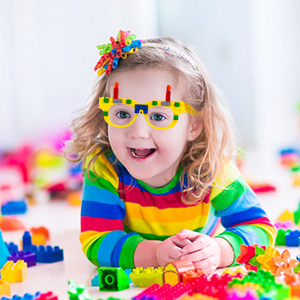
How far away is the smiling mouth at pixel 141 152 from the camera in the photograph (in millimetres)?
911

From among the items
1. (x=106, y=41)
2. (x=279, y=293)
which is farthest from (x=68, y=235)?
(x=106, y=41)

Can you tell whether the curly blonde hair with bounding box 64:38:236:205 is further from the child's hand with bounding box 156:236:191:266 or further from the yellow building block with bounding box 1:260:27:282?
the yellow building block with bounding box 1:260:27:282

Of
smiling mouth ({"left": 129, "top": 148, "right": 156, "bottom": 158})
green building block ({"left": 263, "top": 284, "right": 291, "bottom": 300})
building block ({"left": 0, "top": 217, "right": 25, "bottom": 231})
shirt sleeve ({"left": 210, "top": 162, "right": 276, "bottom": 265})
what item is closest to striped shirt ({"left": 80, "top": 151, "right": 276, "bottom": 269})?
shirt sleeve ({"left": 210, "top": 162, "right": 276, "bottom": 265})

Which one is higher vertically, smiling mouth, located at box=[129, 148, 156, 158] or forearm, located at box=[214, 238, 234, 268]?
smiling mouth, located at box=[129, 148, 156, 158]

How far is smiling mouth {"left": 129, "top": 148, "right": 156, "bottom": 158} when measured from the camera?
0.91 metres

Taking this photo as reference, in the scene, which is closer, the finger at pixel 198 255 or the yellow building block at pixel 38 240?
the finger at pixel 198 255

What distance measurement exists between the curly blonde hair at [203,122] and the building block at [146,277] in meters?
0.25

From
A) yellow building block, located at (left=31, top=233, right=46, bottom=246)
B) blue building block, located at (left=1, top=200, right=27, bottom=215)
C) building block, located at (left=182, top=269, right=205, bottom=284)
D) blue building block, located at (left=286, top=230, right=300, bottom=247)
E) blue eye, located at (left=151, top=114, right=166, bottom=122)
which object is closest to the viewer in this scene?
building block, located at (left=182, top=269, right=205, bottom=284)

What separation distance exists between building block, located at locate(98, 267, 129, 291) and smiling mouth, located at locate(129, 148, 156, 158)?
0.25 metres

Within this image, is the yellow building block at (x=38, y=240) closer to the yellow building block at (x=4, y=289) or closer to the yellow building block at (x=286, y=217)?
the yellow building block at (x=4, y=289)

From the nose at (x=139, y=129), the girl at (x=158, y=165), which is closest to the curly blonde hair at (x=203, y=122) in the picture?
the girl at (x=158, y=165)

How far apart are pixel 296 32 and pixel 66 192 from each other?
1802 mm

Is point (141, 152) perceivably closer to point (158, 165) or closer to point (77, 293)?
point (158, 165)

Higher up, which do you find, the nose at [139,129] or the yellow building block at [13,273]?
the nose at [139,129]
